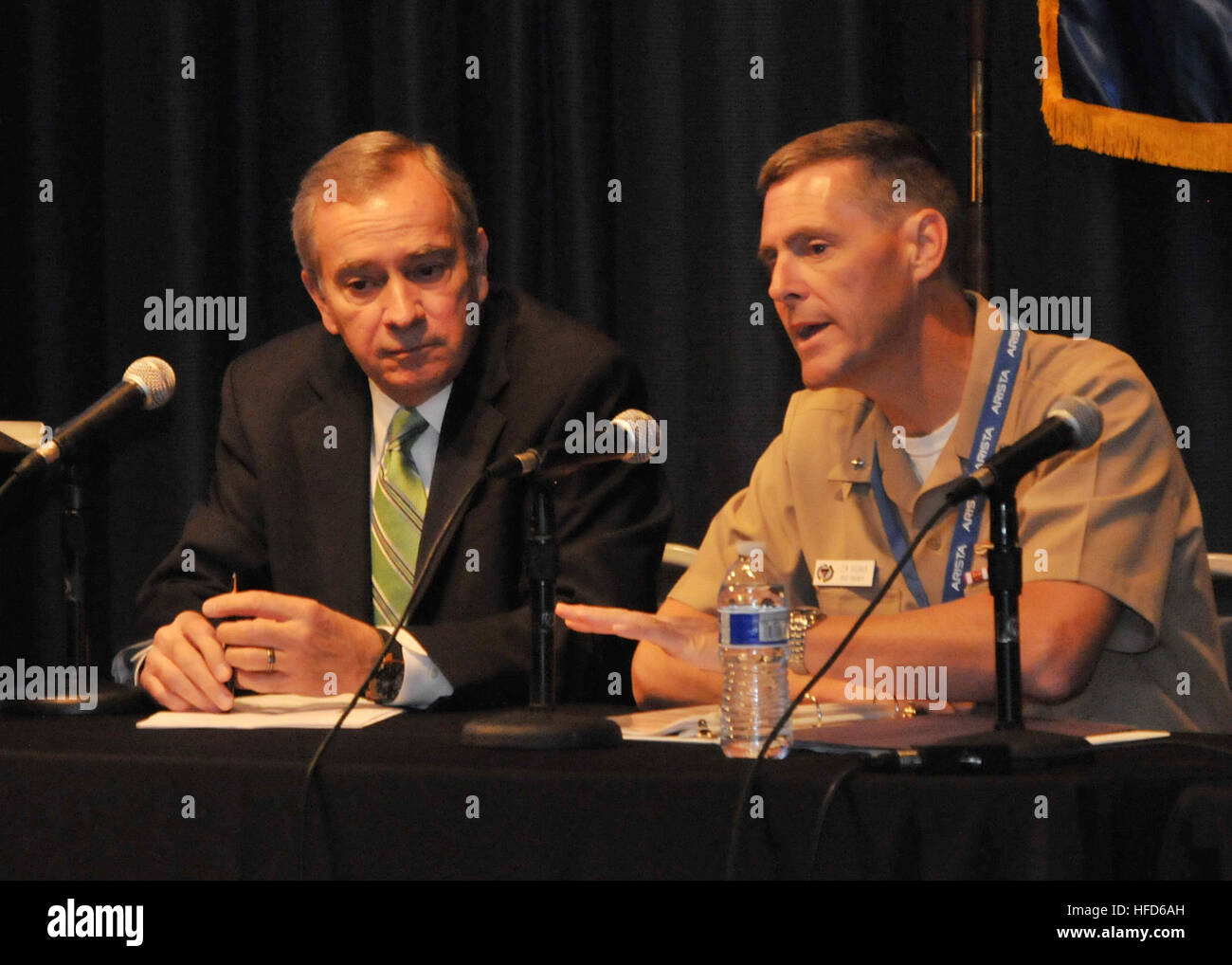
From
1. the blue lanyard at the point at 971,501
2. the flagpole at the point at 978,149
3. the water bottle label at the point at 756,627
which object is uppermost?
the flagpole at the point at 978,149

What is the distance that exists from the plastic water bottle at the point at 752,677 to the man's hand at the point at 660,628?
0.04 meters

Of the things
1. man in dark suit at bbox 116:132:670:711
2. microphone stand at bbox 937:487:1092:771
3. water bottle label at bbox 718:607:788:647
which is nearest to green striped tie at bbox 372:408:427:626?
man in dark suit at bbox 116:132:670:711

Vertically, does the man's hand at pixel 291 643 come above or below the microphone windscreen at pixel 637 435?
below

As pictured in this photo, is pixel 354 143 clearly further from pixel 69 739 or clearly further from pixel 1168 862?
pixel 1168 862

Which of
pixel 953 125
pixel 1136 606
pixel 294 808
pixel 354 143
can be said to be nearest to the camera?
pixel 294 808

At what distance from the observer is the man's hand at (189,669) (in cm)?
216

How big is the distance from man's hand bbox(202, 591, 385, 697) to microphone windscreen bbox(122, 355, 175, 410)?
0.29 m

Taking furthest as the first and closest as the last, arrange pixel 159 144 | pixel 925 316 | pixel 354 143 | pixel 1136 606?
pixel 159 144 < pixel 354 143 < pixel 925 316 < pixel 1136 606

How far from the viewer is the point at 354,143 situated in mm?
2842

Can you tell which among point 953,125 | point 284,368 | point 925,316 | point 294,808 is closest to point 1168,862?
point 294,808

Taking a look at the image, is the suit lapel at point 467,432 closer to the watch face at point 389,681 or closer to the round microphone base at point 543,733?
the watch face at point 389,681

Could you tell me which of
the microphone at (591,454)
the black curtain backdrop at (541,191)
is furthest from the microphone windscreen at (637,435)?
the black curtain backdrop at (541,191)

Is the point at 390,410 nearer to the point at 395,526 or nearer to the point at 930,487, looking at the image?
the point at 395,526

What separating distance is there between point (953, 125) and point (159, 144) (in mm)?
1896
